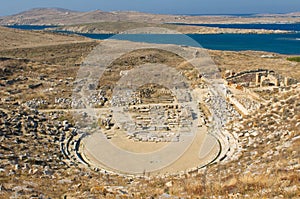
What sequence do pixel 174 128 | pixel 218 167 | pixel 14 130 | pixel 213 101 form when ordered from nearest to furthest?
pixel 218 167
pixel 14 130
pixel 174 128
pixel 213 101

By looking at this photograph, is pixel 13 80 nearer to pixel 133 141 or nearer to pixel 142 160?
pixel 133 141

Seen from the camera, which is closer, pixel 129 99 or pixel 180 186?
pixel 180 186

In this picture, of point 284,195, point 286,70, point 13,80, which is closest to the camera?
point 284,195

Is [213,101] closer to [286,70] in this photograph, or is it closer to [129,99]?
[129,99]

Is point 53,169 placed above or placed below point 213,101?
below

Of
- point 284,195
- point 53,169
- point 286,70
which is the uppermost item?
point 286,70

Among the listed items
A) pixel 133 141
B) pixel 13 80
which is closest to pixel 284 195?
pixel 133 141

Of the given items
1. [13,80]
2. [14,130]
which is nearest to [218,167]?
[14,130]
